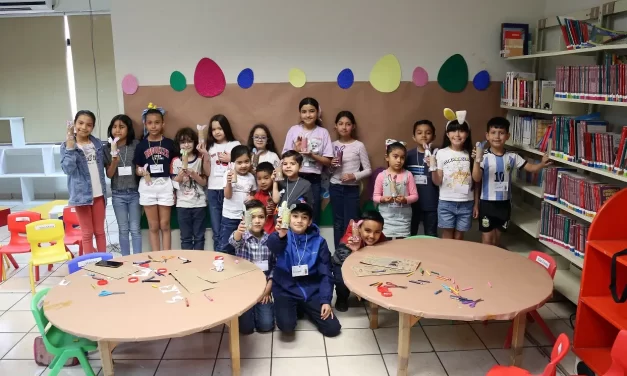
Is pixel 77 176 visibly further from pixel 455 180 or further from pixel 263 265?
pixel 455 180

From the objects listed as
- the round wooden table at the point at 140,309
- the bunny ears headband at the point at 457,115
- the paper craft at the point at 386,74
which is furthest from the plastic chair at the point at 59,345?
the paper craft at the point at 386,74

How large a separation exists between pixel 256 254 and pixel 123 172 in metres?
1.66

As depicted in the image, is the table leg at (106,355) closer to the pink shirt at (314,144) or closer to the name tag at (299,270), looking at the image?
the name tag at (299,270)

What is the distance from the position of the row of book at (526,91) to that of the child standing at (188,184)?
290cm

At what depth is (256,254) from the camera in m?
3.35

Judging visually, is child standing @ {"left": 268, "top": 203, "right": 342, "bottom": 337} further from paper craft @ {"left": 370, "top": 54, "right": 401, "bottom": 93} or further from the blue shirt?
paper craft @ {"left": 370, "top": 54, "right": 401, "bottom": 93}

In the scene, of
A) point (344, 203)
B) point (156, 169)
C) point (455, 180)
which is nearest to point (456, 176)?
point (455, 180)

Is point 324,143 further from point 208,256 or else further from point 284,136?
point 208,256

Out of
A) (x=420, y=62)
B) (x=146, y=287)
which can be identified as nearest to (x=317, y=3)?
(x=420, y=62)

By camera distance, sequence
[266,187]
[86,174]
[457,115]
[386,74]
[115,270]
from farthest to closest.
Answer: [386,74]
[86,174]
[266,187]
[457,115]
[115,270]

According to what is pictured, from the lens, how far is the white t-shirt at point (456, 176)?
391 cm

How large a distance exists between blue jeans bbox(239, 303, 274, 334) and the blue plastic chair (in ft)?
3.38

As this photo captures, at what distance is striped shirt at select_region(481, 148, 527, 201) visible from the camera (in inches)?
154

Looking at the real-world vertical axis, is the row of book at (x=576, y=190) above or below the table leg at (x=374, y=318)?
above
